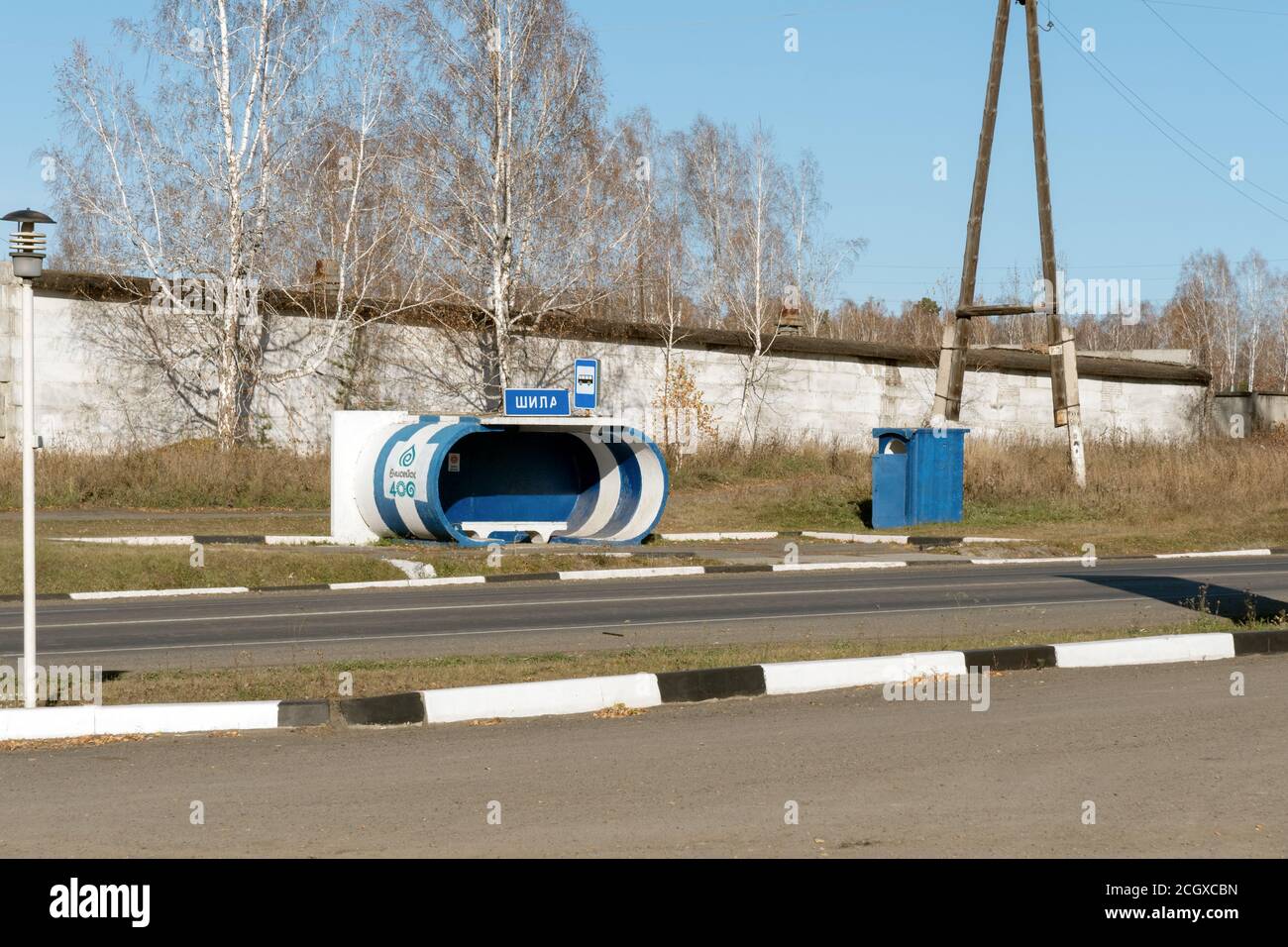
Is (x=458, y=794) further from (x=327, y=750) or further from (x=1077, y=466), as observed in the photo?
(x=1077, y=466)

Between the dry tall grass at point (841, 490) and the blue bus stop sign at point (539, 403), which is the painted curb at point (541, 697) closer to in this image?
the blue bus stop sign at point (539, 403)

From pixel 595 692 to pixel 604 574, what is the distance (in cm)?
1099

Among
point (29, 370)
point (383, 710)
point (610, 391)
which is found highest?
point (610, 391)

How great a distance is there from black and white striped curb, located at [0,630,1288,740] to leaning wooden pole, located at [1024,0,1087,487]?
65.1ft

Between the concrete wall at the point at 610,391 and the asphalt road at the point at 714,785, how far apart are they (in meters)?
23.2

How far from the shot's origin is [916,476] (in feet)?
93.2

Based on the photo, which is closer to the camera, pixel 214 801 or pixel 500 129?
pixel 214 801

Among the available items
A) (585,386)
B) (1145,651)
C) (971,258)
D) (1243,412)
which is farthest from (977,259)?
(1243,412)

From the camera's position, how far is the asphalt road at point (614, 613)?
12.5 meters

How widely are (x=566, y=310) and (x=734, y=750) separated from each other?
30016 millimetres

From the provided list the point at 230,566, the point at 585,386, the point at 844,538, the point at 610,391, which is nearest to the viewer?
the point at 230,566

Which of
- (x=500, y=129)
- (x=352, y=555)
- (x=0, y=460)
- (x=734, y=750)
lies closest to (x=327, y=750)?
(x=734, y=750)

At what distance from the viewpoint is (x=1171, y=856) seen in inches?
226

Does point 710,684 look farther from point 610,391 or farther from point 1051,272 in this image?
point 610,391
